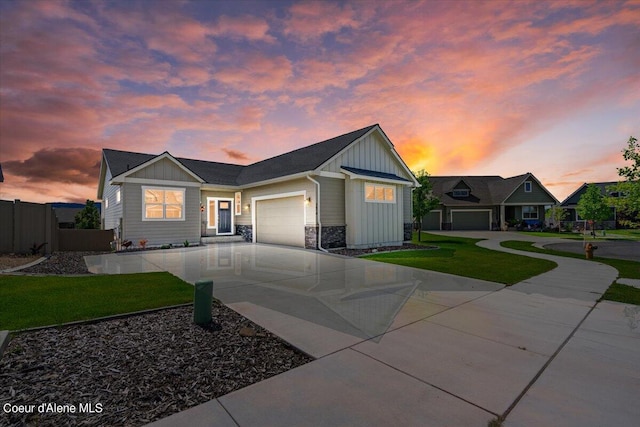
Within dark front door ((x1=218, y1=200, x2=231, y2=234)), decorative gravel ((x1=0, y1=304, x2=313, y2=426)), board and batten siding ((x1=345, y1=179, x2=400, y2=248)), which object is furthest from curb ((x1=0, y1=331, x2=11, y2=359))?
dark front door ((x1=218, y1=200, x2=231, y2=234))

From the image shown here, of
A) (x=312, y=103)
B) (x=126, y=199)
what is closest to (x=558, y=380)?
(x=312, y=103)

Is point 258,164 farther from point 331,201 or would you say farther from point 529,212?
point 529,212

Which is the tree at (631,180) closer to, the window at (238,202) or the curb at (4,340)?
the curb at (4,340)

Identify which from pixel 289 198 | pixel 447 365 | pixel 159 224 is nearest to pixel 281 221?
pixel 289 198

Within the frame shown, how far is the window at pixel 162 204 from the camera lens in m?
14.8

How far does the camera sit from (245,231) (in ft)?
59.4

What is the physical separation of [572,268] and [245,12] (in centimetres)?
1422

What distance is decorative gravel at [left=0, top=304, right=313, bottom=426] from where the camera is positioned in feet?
7.63

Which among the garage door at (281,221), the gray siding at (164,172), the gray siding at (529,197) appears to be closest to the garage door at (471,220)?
the gray siding at (529,197)

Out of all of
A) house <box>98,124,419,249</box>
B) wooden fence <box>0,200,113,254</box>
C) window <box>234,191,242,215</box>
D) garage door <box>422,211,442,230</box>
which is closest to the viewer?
wooden fence <box>0,200,113,254</box>

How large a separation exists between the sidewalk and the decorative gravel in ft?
0.88

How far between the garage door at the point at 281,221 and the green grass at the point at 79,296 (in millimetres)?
7649

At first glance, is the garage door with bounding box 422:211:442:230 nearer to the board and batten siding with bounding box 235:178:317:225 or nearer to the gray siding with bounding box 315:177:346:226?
the gray siding with bounding box 315:177:346:226

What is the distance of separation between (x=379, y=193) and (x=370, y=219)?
5.17ft
